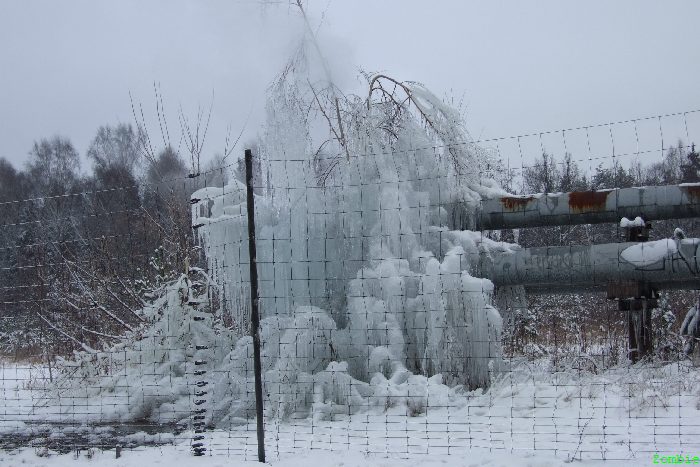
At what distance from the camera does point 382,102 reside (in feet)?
28.1

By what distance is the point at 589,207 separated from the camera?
7859 mm

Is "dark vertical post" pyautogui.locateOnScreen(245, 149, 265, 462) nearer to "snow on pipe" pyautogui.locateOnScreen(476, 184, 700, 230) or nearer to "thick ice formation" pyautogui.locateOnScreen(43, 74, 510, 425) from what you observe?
"thick ice formation" pyautogui.locateOnScreen(43, 74, 510, 425)

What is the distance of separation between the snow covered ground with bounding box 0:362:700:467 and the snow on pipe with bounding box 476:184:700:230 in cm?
192

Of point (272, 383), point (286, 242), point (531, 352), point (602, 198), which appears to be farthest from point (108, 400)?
point (602, 198)

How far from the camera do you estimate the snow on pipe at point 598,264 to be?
24.2 ft

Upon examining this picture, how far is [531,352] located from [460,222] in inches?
86.3

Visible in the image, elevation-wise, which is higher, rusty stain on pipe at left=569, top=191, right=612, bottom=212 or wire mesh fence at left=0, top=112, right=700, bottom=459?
rusty stain on pipe at left=569, top=191, right=612, bottom=212

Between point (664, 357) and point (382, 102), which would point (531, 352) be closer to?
point (664, 357)

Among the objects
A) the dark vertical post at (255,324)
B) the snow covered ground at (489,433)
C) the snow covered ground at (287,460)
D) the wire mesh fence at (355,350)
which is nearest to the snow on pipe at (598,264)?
the wire mesh fence at (355,350)

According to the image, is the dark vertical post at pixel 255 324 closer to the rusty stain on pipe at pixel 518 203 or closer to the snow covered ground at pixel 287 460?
the snow covered ground at pixel 287 460

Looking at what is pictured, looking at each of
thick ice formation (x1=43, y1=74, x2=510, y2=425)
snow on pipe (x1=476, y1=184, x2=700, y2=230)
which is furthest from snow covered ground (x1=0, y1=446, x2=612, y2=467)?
snow on pipe (x1=476, y1=184, x2=700, y2=230)

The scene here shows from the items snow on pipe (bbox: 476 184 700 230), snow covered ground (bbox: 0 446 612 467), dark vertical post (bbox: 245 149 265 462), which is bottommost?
snow covered ground (bbox: 0 446 612 467)

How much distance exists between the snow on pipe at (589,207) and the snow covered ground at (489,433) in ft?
6.29

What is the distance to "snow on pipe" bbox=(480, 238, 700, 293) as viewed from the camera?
24.2ft
